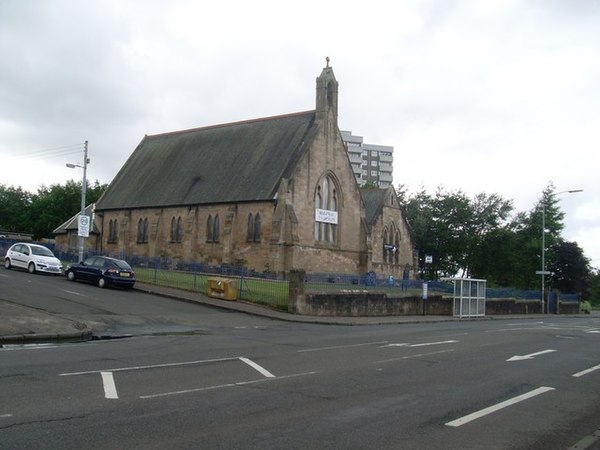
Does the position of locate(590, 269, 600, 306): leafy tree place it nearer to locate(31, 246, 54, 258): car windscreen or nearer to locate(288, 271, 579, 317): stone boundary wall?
locate(288, 271, 579, 317): stone boundary wall

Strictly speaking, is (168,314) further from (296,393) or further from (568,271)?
(568,271)

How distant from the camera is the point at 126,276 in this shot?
2933cm

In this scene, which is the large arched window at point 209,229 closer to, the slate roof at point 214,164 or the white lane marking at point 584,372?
the slate roof at point 214,164

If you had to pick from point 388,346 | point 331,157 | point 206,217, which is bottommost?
point 388,346

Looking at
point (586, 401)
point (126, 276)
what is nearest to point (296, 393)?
point (586, 401)

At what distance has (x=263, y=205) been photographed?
1724 inches

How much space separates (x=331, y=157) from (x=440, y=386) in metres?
38.2

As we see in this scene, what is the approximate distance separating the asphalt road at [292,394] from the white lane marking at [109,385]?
20 millimetres

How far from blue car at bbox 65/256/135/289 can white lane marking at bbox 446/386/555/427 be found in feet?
74.7

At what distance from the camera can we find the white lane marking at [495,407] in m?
7.57

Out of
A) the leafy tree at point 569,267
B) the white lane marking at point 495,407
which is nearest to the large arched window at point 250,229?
the white lane marking at point 495,407

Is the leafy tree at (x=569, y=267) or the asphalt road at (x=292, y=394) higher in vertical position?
the leafy tree at (x=569, y=267)

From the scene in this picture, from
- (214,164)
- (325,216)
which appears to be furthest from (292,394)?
Result: (214,164)

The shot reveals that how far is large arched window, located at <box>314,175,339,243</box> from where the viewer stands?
46531 mm
